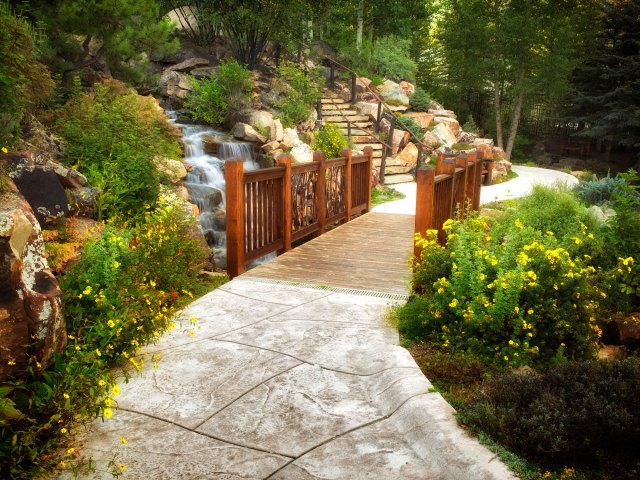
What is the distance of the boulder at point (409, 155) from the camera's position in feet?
61.6

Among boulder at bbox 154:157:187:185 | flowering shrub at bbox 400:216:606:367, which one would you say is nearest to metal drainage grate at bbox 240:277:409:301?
flowering shrub at bbox 400:216:606:367

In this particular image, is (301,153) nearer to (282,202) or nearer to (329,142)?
(329,142)

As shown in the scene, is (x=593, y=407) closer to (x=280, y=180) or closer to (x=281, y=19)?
(x=280, y=180)

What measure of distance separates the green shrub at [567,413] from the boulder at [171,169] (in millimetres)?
5570

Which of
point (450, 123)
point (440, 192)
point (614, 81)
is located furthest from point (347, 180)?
point (614, 81)

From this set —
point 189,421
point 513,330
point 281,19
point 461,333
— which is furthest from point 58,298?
point 281,19

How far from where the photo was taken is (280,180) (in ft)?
25.6

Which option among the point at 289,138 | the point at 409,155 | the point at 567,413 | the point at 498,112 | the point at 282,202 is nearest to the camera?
the point at 567,413

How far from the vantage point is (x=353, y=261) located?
7566mm

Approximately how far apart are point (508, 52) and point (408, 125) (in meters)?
8.42

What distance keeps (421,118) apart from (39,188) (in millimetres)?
18019

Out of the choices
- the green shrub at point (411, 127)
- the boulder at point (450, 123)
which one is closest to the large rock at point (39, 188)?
the green shrub at point (411, 127)

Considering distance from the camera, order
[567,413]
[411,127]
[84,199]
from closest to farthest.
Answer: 1. [567,413]
2. [84,199]
3. [411,127]

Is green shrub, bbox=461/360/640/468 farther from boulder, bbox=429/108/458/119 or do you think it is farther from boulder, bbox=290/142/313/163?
boulder, bbox=429/108/458/119
